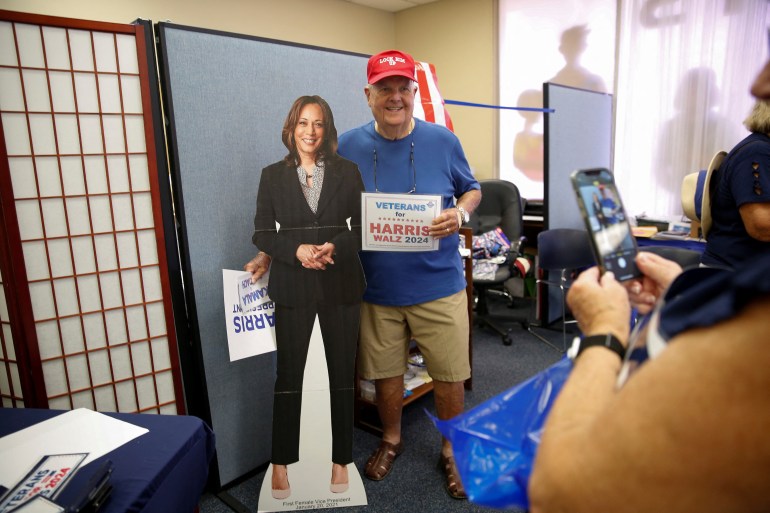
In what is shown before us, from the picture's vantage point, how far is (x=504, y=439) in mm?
703

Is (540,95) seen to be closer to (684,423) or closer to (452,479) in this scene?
(452,479)

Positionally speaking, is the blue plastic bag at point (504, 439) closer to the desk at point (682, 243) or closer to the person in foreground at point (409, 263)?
the person in foreground at point (409, 263)

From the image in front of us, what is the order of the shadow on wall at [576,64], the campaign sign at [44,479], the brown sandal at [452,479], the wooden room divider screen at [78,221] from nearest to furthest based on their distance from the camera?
1. the campaign sign at [44,479]
2. the wooden room divider screen at [78,221]
3. the brown sandal at [452,479]
4. the shadow on wall at [576,64]

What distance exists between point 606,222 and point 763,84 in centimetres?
28

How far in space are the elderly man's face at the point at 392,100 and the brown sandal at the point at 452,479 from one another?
1.31 metres

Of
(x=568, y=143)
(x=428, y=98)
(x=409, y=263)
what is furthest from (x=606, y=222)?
(x=568, y=143)

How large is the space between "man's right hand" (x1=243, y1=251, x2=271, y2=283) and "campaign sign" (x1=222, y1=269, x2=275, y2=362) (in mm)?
17

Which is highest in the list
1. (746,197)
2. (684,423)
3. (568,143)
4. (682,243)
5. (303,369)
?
(568,143)

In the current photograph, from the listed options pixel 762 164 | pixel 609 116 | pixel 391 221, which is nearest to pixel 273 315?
pixel 391 221

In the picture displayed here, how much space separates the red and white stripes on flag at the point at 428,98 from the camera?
2303 millimetres

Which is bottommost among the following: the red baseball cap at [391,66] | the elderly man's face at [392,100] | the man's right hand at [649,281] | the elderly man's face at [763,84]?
the man's right hand at [649,281]

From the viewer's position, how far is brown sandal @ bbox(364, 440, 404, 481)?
197 centimetres

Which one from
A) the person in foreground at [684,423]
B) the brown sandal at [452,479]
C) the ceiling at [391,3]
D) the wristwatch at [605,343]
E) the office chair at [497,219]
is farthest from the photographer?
the ceiling at [391,3]

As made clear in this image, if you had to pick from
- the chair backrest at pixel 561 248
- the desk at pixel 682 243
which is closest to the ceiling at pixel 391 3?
the chair backrest at pixel 561 248
